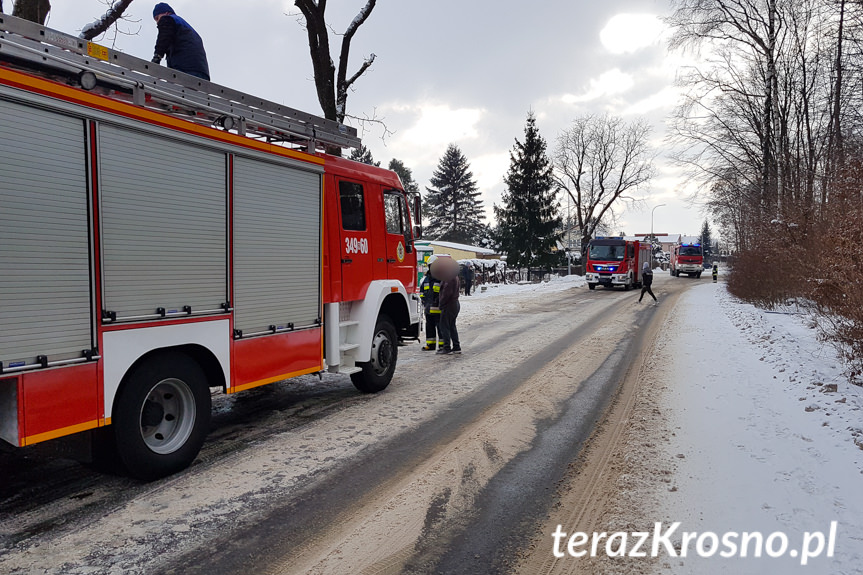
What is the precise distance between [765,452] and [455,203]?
7040 centimetres

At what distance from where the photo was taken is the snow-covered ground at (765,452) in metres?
3.42

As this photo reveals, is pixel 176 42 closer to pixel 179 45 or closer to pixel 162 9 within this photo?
pixel 179 45

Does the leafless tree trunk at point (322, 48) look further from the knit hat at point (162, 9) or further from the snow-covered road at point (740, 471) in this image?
the snow-covered road at point (740, 471)

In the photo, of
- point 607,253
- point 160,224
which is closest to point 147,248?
point 160,224

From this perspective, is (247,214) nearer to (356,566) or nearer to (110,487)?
(110,487)

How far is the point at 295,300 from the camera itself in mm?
5922

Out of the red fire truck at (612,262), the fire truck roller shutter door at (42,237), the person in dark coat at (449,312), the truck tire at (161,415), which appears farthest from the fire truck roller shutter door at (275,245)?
the red fire truck at (612,262)

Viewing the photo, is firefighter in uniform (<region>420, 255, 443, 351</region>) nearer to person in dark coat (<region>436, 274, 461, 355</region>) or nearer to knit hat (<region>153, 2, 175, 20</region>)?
person in dark coat (<region>436, 274, 461, 355</region>)

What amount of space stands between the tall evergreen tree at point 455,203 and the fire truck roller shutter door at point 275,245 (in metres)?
67.8

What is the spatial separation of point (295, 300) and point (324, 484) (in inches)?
87.2

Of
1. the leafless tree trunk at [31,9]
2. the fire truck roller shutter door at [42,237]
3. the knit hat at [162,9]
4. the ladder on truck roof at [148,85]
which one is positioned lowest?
the fire truck roller shutter door at [42,237]

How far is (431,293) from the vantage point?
11.9 m

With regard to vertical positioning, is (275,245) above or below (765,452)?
above

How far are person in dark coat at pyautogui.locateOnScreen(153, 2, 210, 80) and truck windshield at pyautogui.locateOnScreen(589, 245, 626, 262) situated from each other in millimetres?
26850
